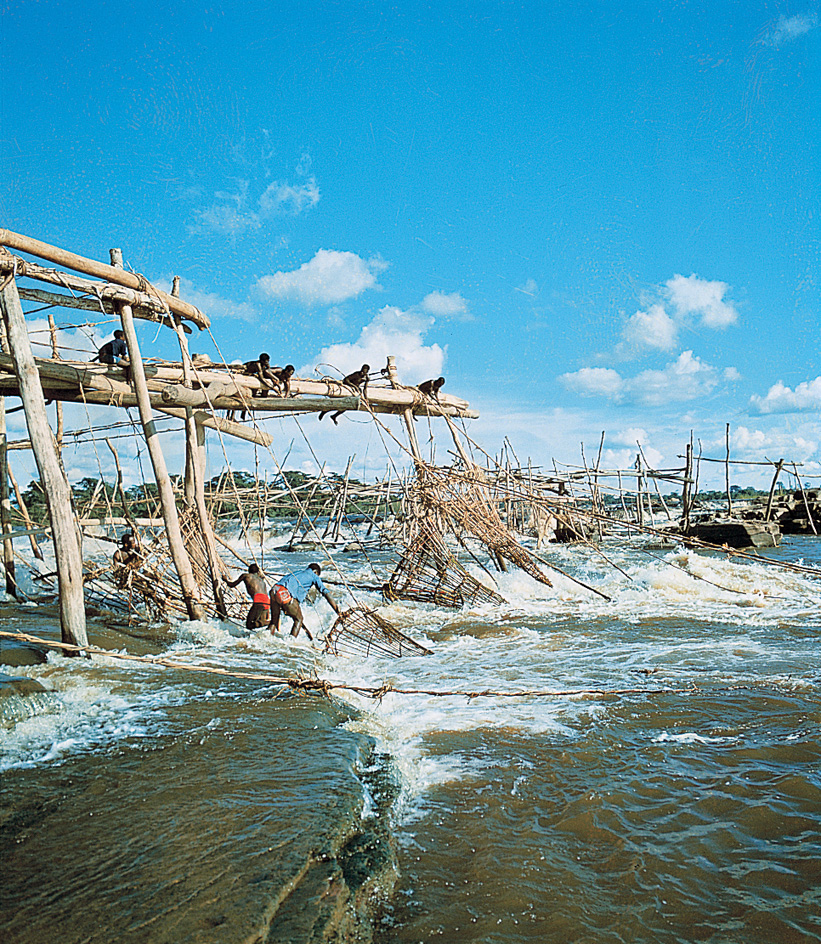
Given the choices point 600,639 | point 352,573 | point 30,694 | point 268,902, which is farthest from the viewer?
point 352,573

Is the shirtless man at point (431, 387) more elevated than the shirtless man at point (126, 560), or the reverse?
the shirtless man at point (431, 387)

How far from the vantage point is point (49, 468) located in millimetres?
5984

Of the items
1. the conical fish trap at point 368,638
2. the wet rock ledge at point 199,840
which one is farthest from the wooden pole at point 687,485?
the wet rock ledge at point 199,840

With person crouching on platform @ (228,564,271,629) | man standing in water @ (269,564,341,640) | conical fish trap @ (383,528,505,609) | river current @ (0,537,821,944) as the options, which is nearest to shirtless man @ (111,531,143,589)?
person crouching on platform @ (228,564,271,629)

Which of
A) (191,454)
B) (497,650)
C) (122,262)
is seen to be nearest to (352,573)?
(191,454)

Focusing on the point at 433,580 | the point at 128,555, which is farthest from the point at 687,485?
the point at 128,555

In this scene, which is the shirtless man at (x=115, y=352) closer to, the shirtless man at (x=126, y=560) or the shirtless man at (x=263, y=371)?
the shirtless man at (x=263, y=371)

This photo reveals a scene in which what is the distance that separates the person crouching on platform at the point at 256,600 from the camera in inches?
328

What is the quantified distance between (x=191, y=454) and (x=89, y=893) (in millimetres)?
7302

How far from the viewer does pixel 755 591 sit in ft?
38.5

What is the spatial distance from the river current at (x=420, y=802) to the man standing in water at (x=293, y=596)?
1269 millimetres

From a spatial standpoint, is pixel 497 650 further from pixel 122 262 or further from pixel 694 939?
pixel 122 262

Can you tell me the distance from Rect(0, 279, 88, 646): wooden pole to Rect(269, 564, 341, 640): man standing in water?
2.57 metres

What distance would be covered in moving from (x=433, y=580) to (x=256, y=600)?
3292 mm
